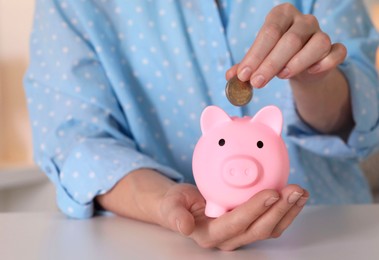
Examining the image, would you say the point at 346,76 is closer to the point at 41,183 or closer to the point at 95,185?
the point at 95,185

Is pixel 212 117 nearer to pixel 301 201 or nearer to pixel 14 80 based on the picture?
pixel 301 201

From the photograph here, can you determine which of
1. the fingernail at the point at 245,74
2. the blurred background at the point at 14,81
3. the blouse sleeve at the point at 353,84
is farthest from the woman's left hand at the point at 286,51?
the blurred background at the point at 14,81

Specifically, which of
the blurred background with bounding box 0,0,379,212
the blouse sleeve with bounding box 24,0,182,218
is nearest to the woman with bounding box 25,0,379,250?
the blouse sleeve with bounding box 24,0,182,218

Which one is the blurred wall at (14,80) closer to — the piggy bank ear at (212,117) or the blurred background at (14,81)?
the blurred background at (14,81)

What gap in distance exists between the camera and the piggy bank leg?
1.79ft

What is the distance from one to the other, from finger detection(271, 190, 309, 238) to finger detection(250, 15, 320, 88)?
0.11m

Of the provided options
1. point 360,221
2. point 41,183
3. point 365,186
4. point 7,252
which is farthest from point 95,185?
point 41,183

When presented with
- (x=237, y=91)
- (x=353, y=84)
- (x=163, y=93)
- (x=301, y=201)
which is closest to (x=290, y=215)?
(x=301, y=201)

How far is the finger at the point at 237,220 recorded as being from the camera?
19.3 inches

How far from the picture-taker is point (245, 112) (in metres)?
0.93

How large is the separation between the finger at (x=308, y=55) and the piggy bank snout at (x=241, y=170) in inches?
4.2

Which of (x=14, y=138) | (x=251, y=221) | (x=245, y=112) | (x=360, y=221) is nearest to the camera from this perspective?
(x=251, y=221)

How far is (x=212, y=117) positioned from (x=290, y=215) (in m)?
0.11

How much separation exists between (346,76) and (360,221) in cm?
23
